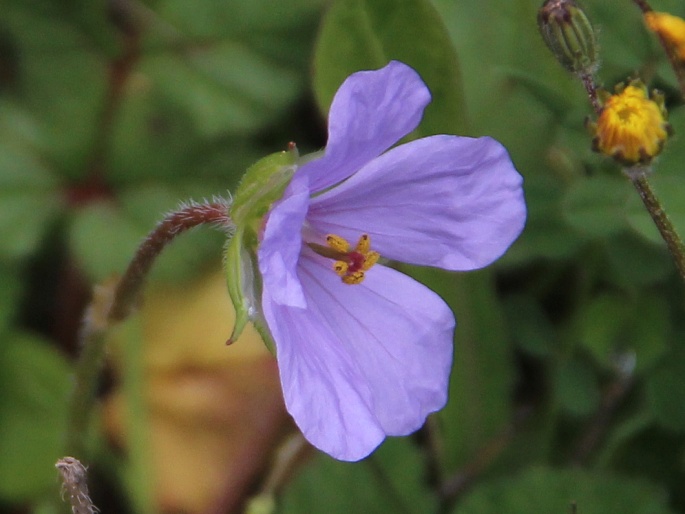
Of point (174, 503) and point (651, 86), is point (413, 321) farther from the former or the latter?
point (174, 503)

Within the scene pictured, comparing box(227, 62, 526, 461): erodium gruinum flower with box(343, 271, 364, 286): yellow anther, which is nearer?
box(227, 62, 526, 461): erodium gruinum flower

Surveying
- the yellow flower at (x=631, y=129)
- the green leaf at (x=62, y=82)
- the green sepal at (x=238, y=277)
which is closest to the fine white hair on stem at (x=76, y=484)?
the green sepal at (x=238, y=277)

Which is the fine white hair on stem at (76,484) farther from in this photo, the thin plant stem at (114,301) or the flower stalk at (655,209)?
the flower stalk at (655,209)

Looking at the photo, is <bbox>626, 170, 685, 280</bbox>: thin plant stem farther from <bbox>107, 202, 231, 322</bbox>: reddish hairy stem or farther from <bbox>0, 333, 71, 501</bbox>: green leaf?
A: <bbox>0, 333, 71, 501</bbox>: green leaf

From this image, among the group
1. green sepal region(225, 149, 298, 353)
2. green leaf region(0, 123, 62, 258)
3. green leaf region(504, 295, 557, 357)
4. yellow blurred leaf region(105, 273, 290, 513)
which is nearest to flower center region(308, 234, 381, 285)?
green sepal region(225, 149, 298, 353)

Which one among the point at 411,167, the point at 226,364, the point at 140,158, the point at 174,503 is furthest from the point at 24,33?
the point at 411,167

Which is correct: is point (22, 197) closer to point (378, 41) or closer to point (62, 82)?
point (62, 82)

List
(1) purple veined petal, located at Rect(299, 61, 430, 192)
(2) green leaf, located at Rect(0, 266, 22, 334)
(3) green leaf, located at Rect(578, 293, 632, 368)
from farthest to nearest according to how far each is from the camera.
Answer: (2) green leaf, located at Rect(0, 266, 22, 334)
(3) green leaf, located at Rect(578, 293, 632, 368)
(1) purple veined petal, located at Rect(299, 61, 430, 192)

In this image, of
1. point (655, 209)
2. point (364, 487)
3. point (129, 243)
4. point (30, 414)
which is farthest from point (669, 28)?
point (30, 414)
